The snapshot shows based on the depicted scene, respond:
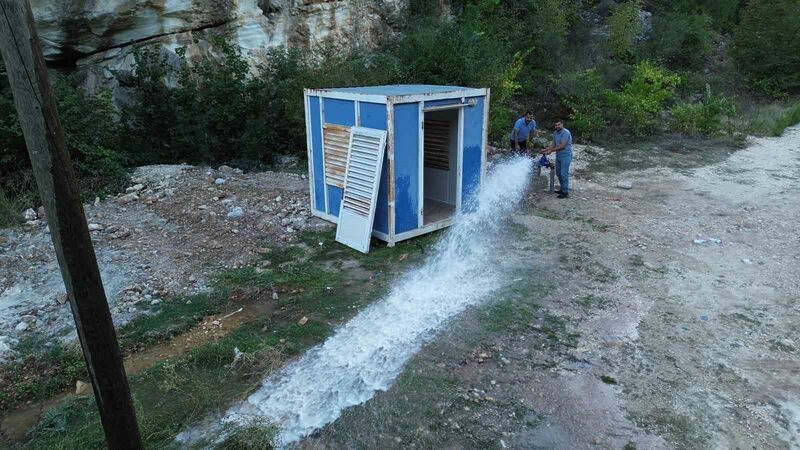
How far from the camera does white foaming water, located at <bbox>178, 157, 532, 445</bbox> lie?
3.76 m

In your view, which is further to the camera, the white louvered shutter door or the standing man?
the standing man

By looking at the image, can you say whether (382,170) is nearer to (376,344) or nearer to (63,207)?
(376,344)

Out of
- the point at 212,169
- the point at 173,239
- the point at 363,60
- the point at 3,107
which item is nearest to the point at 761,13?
the point at 363,60

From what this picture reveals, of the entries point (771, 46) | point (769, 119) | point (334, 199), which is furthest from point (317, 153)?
point (771, 46)

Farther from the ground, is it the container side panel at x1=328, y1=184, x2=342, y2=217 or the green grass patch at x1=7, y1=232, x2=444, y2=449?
the container side panel at x1=328, y1=184, x2=342, y2=217

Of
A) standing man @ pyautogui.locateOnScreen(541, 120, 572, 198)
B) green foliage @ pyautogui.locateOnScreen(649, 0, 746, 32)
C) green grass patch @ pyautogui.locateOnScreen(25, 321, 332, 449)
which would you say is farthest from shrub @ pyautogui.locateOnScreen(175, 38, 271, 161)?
green foliage @ pyautogui.locateOnScreen(649, 0, 746, 32)

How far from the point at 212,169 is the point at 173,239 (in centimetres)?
323

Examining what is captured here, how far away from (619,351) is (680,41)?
66.9 ft

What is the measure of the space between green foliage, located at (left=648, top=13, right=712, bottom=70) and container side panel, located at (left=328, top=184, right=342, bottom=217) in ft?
57.1

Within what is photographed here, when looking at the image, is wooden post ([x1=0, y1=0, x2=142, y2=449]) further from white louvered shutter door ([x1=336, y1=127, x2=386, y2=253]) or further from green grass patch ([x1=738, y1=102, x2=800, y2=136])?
green grass patch ([x1=738, y1=102, x2=800, y2=136])

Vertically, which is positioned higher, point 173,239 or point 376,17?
point 376,17

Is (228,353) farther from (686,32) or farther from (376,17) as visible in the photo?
(686,32)

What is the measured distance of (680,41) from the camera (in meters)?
20.5

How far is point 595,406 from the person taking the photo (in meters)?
3.75
